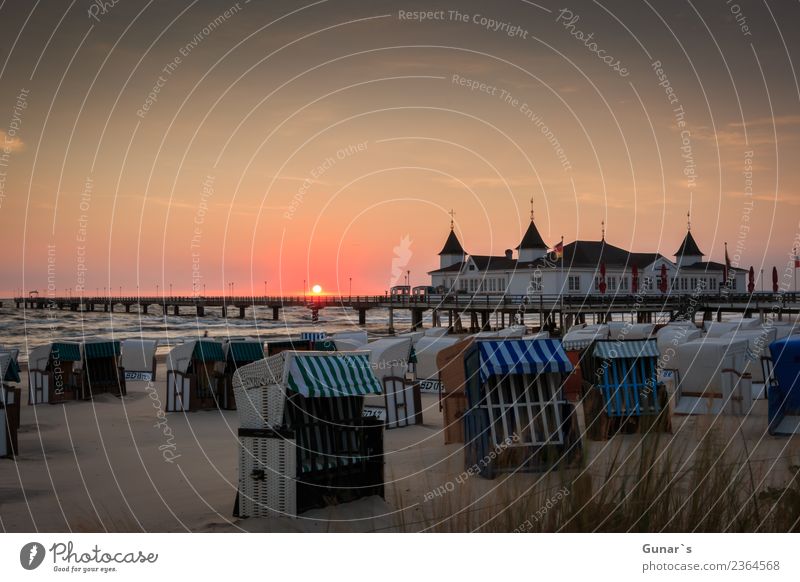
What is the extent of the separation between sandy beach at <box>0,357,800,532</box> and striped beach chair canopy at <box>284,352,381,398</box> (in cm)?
106

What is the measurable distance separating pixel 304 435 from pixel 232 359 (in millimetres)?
8553

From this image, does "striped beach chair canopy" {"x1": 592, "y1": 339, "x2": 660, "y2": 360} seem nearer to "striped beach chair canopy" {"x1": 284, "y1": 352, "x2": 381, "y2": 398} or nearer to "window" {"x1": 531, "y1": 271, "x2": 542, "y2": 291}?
"striped beach chair canopy" {"x1": 284, "y1": 352, "x2": 381, "y2": 398}

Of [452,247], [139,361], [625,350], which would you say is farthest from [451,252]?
[625,350]

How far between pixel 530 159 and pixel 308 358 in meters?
5.46

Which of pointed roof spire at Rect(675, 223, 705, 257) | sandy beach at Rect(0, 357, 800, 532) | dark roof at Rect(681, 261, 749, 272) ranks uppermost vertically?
pointed roof spire at Rect(675, 223, 705, 257)

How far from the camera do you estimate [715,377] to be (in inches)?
524

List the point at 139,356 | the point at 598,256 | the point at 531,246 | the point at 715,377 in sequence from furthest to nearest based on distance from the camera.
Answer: the point at 531,246
the point at 598,256
the point at 139,356
the point at 715,377

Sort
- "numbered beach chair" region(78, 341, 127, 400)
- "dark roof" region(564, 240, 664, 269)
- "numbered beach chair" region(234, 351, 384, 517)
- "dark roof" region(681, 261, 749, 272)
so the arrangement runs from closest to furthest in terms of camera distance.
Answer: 1. "numbered beach chair" region(234, 351, 384, 517)
2. "numbered beach chair" region(78, 341, 127, 400)
3. "dark roof" region(564, 240, 664, 269)
4. "dark roof" region(681, 261, 749, 272)

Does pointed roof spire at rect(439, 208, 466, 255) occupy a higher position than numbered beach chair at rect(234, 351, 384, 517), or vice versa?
pointed roof spire at rect(439, 208, 466, 255)

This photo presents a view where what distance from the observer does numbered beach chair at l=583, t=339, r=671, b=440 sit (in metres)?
11.5

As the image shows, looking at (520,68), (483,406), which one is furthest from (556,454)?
(520,68)

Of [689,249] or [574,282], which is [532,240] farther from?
[689,249]

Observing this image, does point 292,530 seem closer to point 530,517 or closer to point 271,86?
point 530,517

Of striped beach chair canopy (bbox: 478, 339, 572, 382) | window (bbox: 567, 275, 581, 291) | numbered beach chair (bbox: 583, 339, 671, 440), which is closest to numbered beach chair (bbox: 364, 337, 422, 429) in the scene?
numbered beach chair (bbox: 583, 339, 671, 440)
